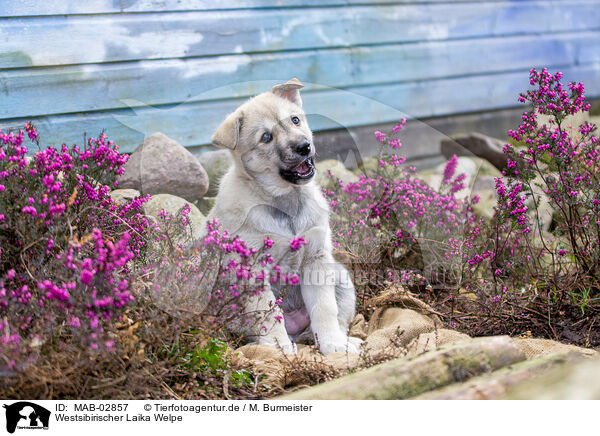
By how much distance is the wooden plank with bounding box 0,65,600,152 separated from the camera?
13.6 ft

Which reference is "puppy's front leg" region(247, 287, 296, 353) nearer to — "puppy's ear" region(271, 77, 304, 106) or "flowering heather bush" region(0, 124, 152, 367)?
"flowering heather bush" region(0, 124, 152, 367)

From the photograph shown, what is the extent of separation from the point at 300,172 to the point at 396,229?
1.27 m

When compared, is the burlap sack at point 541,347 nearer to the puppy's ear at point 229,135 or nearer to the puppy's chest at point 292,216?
the puppy's chest at point 292,216

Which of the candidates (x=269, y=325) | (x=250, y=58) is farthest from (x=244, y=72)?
(x=269, y=325)

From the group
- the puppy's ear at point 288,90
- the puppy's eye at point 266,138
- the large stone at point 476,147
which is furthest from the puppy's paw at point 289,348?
the large stone at point 476,147

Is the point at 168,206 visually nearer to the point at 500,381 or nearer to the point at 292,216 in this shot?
the point at 292,216

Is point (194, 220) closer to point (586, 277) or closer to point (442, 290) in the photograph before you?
point (442, 290)

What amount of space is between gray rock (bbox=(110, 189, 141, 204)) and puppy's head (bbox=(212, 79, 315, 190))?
2.82 ft

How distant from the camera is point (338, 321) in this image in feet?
11.0

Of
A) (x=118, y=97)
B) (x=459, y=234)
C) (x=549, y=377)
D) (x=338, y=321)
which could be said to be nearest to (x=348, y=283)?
(x=338, y=321)

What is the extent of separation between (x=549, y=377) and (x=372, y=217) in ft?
6.88
